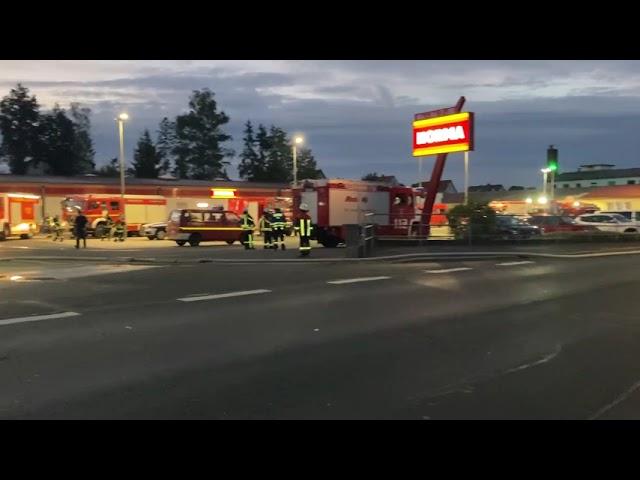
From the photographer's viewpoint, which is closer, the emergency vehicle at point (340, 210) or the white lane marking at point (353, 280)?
the white lane marking at point (353, 280)

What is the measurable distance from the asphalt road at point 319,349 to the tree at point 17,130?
81.0m

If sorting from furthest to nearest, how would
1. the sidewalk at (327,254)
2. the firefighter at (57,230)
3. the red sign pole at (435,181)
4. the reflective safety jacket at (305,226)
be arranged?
the firefighter at (57,230), the red sign pole at (435,181), the reflective safety jacket at (305,226), the sidewalk at (327,254)

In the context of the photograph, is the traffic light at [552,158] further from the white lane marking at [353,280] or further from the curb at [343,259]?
the white lane marking at [353,280]

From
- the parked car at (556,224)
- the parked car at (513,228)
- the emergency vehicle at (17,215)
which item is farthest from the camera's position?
the emergency vehicle at (17,215)

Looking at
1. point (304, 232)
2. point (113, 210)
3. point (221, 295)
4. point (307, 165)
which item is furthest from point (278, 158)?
point (221, 295)

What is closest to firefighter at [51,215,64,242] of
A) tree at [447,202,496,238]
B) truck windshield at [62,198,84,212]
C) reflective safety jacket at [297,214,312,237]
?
truck windshield at [62,198,84,212]

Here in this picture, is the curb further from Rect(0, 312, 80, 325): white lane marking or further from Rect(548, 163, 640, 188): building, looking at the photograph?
Rect(548, 163, 640, 188): building

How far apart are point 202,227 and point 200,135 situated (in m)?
69.9

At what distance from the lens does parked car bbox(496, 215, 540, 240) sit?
2570 centimetres

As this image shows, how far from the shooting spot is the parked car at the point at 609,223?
34.4 metres

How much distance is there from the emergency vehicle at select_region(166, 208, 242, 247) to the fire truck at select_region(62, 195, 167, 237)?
840 centimetres

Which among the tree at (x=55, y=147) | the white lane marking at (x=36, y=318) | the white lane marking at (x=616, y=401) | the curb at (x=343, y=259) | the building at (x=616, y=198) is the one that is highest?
the tree at (x=55, y=147)

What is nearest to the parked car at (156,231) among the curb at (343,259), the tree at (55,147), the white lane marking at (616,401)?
the curb at (343,259)

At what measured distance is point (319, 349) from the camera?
7.86 meters
